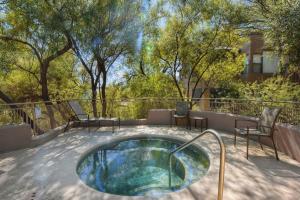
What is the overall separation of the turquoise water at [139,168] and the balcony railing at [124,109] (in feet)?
7.28

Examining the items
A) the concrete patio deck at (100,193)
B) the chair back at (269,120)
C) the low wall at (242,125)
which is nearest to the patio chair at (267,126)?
the chair back at (269,120)

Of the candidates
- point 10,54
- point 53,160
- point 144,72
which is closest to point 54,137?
point 53,160

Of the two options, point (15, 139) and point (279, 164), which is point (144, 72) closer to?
point (15, 139)

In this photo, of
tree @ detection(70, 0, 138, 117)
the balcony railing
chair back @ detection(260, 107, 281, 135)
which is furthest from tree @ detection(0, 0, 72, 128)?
chair back @ detection(260, 107, 281, 135)

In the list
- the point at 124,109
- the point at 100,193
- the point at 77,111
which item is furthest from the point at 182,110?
the point at 100,193

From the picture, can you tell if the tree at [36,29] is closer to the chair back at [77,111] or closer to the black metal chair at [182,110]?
the chair back at [77,111]

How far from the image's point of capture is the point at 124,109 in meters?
9.42

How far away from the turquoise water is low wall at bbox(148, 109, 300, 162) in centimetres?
168

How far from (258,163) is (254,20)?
7134 mm

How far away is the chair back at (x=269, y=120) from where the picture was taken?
15.6ft

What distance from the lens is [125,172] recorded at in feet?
15.0

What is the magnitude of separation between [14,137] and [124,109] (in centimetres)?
461

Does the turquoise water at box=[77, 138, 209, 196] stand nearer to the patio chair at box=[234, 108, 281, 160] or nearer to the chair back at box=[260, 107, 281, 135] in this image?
the patio chair at box=[234, 108, 281, 160]

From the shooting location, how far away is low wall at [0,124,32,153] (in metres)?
5.16
